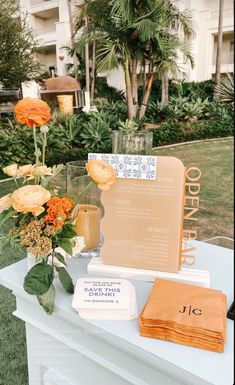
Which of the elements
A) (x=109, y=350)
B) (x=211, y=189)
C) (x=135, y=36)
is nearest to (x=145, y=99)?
(x=135, y=36)

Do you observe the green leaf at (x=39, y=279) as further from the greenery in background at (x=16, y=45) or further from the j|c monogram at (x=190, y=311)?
the greenery in background at (x=16, y=45)

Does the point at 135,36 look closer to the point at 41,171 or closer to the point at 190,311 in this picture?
the point at 41,171

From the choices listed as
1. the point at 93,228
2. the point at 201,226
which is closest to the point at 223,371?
the point at 93,228

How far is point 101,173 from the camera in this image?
547mm

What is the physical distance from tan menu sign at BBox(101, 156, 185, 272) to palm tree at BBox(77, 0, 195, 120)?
129 inches

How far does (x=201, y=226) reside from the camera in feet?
6.99

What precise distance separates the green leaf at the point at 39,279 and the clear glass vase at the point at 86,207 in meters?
0.16

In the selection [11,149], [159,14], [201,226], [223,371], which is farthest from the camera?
[159,14]

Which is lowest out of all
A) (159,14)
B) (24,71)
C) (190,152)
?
(190,152)

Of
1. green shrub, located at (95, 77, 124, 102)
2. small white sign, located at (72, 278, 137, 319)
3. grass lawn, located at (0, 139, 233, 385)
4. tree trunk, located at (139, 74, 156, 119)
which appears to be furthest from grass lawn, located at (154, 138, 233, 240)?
green shrub, located at (95, 77, 124, 102)

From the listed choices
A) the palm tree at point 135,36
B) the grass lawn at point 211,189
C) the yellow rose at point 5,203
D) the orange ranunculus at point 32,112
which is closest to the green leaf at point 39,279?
the yellow rose at point 5,203

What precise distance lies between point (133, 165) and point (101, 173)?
7cm

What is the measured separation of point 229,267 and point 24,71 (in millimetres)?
1993

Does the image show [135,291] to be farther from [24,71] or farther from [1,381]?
[24,71]
